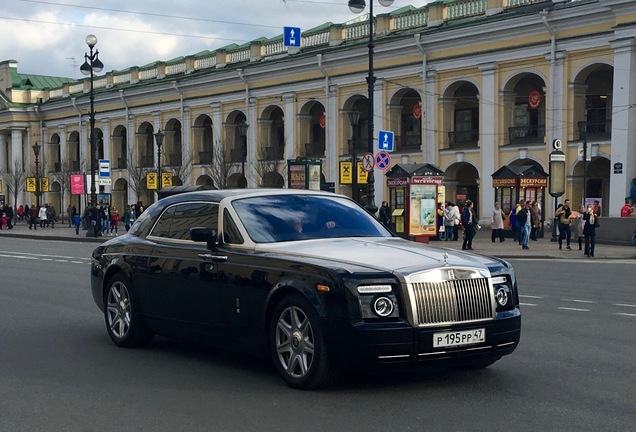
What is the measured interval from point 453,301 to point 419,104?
150 ft

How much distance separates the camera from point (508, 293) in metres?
8.11

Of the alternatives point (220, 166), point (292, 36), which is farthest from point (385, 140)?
point (220, 166)

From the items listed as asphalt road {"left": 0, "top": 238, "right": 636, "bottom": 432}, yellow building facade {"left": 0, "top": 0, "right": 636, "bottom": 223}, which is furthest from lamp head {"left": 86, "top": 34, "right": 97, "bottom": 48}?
asphalt road {"left": 0, "top": 238, "right": 636, "bottom": 432}

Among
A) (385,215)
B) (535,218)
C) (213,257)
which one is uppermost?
(213,257)

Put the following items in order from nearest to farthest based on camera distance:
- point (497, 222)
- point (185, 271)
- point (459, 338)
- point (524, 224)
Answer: point (459, 338) → point (185, 271) → point (524, 224) → point (497, 222)

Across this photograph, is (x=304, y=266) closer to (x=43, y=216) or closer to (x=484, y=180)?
(x=484, y=180)

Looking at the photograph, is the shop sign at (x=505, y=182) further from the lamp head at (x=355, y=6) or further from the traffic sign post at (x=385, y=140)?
the lamp head at (x=355, y=6)

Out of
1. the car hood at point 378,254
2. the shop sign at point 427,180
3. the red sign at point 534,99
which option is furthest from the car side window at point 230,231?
the red sign at point 534,99

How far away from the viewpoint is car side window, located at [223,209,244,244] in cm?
884

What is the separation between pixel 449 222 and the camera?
1478 inches

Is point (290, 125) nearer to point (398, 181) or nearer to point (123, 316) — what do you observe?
point (398, 181)

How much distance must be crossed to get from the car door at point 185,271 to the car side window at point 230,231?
0.55ft

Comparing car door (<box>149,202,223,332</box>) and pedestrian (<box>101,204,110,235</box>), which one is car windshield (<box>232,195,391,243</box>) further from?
pedestrian (<box>101,204,110,235</box>)

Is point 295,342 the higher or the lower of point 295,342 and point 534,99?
the lower
